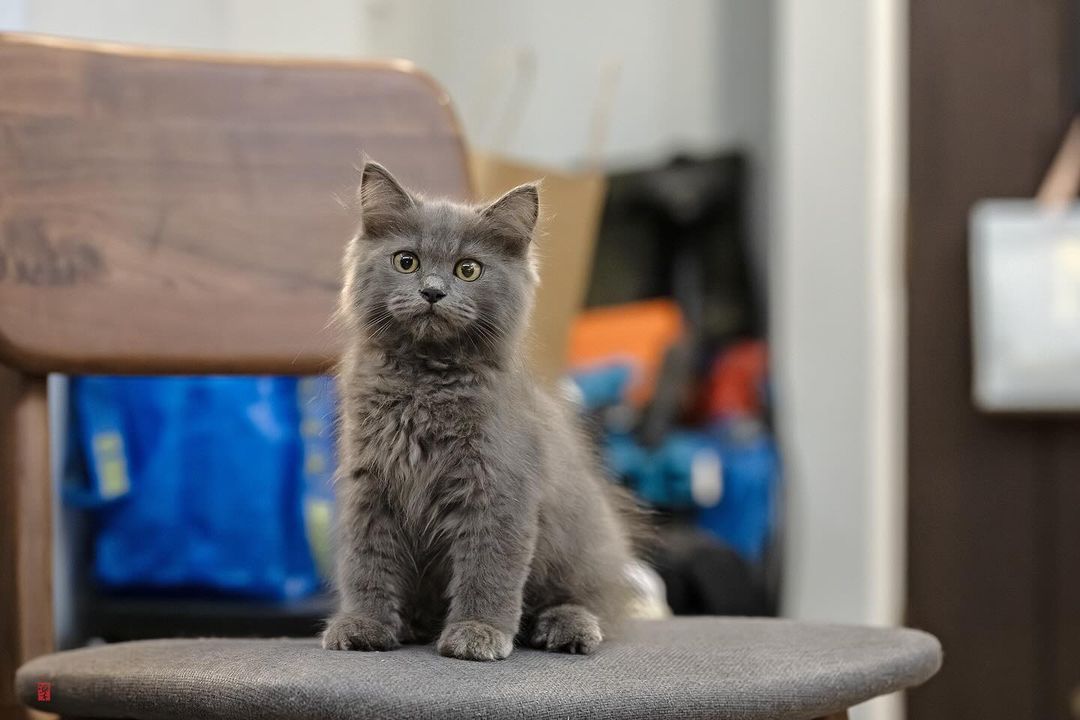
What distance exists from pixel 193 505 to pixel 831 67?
200cm

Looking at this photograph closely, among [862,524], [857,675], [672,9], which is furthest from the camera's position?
[672,9]

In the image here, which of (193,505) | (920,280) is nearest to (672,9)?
(920,280)

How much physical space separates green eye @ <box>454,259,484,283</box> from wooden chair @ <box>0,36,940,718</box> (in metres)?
0.35

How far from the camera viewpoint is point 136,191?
1.32 metres

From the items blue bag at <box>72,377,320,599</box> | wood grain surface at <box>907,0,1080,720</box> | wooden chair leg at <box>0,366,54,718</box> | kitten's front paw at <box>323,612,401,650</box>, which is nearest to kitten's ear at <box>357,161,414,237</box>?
kitten's front paw at <box>323,612,401,650</box>

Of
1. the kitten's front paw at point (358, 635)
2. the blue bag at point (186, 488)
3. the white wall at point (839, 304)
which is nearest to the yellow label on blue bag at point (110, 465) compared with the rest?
the blue bag at point (186, 488)

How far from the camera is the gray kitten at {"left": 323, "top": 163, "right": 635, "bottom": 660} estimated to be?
954 millimetres

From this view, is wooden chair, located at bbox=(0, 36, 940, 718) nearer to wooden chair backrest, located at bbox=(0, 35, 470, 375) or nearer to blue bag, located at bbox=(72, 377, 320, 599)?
wooden chair backrest, located at bbox=(0, 35, 470, 375)

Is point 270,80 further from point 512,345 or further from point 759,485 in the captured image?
point 759,485

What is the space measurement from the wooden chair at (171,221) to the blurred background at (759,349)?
100 mm

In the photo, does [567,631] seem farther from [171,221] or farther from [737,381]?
[737,381]

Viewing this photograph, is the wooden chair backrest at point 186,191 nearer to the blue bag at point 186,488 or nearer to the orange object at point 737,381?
the blue bag at point 186,488

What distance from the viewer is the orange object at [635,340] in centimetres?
346

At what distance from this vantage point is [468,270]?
98 cm
